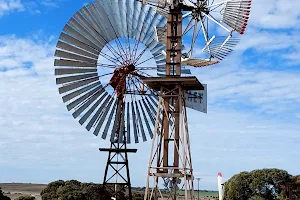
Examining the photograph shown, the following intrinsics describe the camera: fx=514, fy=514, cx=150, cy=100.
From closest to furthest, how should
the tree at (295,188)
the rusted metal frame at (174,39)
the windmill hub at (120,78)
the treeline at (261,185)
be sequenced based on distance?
the rusted metal frame at (174,39)
the windmill hub at (120,78)
the tree at (295,188)
the treeline at (261,185)

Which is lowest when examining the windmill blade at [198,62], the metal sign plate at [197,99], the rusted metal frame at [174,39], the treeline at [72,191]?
the treeline at [72,191]

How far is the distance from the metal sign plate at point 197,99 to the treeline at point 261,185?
44680 millimetres

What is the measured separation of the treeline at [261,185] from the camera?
6950 cm

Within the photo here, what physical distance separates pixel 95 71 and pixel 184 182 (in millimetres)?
12518

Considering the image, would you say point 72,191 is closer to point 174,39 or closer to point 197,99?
point 197,99

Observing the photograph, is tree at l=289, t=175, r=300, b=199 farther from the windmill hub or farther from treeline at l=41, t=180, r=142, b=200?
the windmill hub

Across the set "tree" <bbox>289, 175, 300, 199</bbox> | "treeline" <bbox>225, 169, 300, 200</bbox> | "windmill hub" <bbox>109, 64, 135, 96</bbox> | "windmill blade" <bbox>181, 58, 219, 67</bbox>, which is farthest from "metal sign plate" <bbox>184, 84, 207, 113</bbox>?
"treeline" <bbox>225, 169, 300, 200</bbox>

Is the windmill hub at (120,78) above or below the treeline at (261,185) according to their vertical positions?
above

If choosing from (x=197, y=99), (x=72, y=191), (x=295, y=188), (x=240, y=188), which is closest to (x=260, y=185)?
(x=240, y=188)

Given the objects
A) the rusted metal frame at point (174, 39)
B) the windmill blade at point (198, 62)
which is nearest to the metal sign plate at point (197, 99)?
the windmill blade at point (198, 62)

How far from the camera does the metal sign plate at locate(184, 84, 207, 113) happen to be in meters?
26.3

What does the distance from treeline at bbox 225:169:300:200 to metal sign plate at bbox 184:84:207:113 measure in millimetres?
44680

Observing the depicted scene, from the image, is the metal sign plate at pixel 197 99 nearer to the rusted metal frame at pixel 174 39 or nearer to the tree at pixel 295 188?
the rusted metal frame at pixel 174 39

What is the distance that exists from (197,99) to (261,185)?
4687 cm
